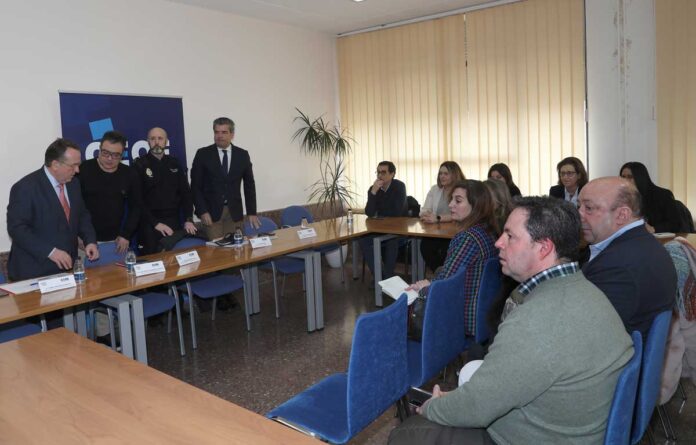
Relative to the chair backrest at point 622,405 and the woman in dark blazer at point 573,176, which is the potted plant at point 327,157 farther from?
the chair backrest at point 622,405

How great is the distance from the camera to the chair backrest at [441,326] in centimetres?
246

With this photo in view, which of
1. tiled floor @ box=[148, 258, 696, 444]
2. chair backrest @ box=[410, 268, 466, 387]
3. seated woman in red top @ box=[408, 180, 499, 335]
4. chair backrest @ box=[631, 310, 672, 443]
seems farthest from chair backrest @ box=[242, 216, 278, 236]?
chair backrest @ box=[631, 310, 672, 443]

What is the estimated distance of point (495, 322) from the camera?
2896mm

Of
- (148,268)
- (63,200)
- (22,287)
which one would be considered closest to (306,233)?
(148,268)

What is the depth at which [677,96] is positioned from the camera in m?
5.41

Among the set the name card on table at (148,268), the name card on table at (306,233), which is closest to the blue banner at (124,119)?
the name card on table at (306,233)

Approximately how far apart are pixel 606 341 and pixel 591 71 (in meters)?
5.21

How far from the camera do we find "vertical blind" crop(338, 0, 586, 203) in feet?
19.8

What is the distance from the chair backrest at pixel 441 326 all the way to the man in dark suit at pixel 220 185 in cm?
320

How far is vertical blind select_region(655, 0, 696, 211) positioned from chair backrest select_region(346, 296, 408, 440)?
182 inches

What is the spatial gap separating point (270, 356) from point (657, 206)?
3655mm

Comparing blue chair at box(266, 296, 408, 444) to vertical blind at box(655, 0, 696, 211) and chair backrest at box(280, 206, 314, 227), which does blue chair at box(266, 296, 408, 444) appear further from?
vertical blind at box(655, 0, 696, 211)

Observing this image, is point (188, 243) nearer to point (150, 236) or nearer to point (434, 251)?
point (150, 236)

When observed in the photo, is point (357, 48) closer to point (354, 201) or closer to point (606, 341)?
point (354, 201)
